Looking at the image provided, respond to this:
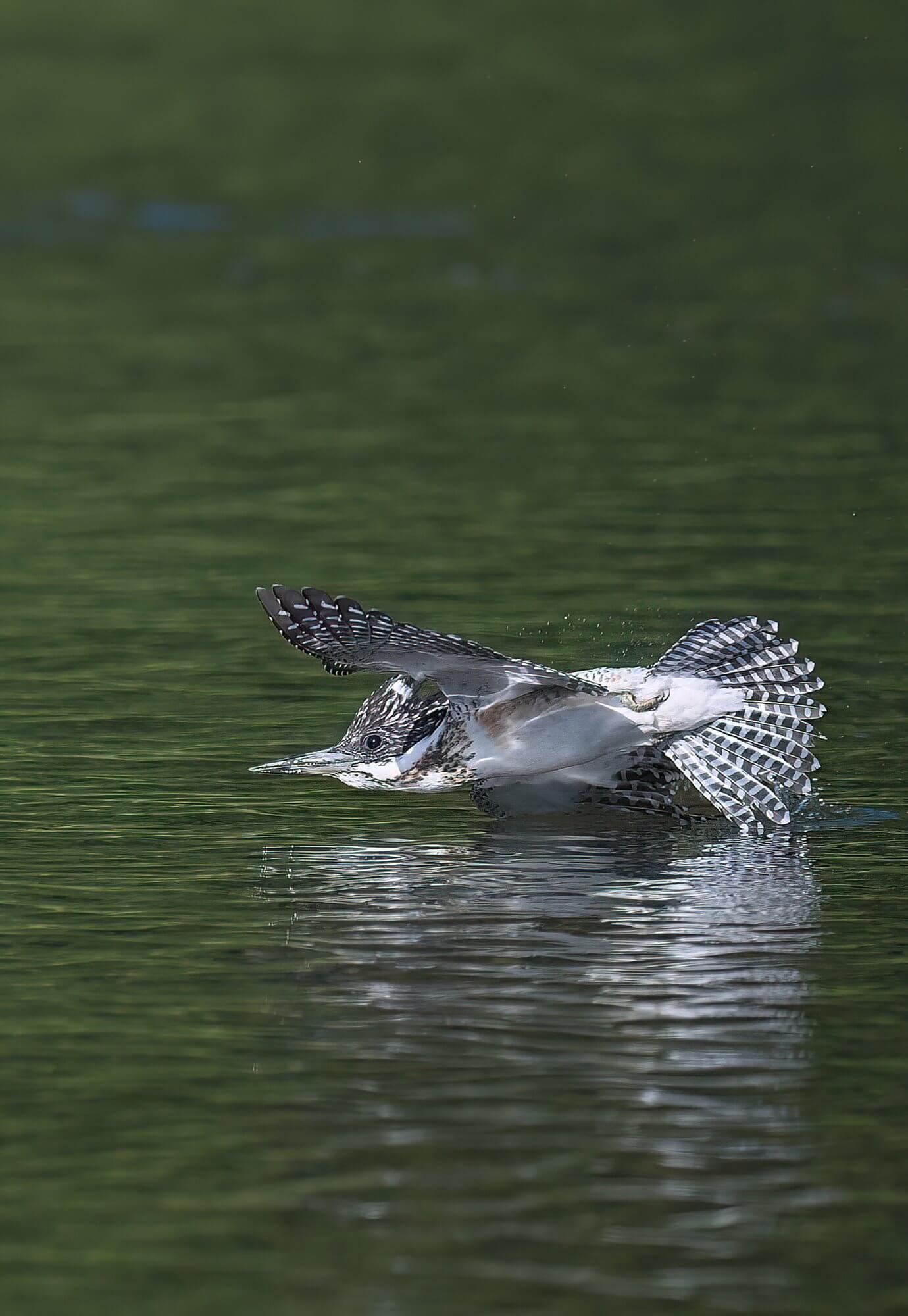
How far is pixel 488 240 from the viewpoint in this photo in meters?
31.0

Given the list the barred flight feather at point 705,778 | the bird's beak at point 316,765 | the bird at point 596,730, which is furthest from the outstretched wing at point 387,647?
the barred flight feather at point 705,778

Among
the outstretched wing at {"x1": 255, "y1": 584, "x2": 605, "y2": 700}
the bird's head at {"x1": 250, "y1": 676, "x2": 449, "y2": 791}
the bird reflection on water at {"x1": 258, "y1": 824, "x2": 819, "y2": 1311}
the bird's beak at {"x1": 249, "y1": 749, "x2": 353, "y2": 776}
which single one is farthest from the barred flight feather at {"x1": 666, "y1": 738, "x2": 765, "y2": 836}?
the bird's beak at {"x1": 249, "y1": 749, "x2": 353, "y2": 776}

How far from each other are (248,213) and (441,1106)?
27.5 m

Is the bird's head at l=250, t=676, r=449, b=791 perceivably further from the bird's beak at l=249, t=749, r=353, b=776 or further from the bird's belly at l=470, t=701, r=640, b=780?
the bird's belly at l=470, t=701, r=640, b=780

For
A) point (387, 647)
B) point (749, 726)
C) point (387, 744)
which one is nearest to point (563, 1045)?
point (387, 647)

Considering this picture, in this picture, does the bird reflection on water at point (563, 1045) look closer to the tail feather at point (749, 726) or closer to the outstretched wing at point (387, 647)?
the tail feather at point (749, 726)

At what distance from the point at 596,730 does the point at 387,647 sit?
98 centimetres

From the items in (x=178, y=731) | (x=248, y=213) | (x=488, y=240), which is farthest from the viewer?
(x=248, y=213)

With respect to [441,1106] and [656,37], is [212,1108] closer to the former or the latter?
[441,1106]

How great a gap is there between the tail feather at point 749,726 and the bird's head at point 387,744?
90cm

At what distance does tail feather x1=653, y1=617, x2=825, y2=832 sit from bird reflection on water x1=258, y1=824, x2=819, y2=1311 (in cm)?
19

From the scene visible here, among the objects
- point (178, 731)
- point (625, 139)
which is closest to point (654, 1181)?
point (178, 731)

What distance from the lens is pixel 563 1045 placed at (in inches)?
299

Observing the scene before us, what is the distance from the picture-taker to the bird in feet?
31.7
